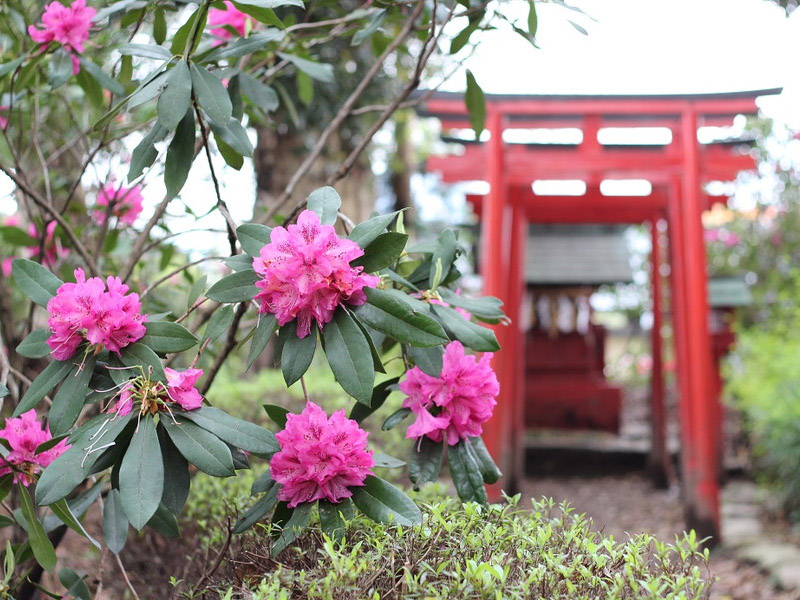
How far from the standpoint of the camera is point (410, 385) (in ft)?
4.20

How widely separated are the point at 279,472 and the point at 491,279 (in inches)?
135

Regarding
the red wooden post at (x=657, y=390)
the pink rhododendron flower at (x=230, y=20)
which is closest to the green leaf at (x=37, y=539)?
the pink rhododendron flower at (x=230, y=20)

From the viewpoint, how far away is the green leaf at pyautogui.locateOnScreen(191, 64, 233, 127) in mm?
1179

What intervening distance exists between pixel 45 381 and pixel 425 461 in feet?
1.97

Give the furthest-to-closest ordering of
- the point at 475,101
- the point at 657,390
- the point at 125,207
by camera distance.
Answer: the point at 657,390 → the point at 125,207 → the point at 475,101

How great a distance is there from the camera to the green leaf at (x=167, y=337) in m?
1.14

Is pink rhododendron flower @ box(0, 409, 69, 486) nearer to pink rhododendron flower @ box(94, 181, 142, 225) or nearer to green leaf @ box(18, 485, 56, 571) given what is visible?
green leaf @ box(18, 485, 56, 571)

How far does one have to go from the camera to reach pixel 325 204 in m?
1.19

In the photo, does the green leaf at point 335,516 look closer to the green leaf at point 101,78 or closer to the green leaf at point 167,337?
the green leaf at point 167,337

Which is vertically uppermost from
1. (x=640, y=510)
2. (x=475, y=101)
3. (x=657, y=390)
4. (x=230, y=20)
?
(x=230, y=20)

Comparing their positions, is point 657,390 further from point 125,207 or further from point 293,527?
point 293,527

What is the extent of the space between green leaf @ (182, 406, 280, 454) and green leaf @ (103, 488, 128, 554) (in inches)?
13.4

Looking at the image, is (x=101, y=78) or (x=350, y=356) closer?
(x=350, y=356)

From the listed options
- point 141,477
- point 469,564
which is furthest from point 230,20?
point 469,564
